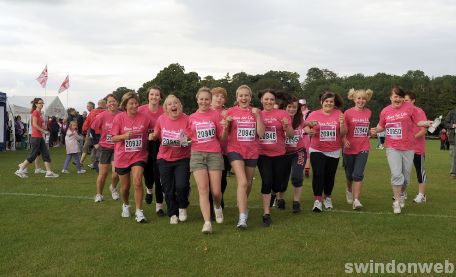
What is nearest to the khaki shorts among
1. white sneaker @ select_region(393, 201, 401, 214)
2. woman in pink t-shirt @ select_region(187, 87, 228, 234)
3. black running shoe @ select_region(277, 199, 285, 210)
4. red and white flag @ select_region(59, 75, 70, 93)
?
woman in pink t-shirt @ select_region(187, 87, 228, 234)

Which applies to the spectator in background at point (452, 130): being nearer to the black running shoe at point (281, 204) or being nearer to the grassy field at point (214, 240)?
the grassy field at point (214, 240)

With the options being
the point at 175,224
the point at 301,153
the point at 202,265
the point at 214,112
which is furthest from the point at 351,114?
the point at 202,265

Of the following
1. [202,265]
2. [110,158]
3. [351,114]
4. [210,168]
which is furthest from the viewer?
[110,158]

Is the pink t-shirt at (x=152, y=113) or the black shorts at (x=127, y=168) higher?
the pink t-shirt at (x=152, y=113)

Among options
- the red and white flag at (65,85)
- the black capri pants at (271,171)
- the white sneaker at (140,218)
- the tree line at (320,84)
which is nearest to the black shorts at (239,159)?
the black capri pants at (271,171)

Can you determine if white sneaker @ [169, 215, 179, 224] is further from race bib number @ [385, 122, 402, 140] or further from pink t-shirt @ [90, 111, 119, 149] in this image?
race bib number @ [385, 122, 402, 140]

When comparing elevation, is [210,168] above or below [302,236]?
above

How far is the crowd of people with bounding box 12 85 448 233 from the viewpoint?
6.69 metres

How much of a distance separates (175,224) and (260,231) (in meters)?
1.30

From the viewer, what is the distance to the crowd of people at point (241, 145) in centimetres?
669

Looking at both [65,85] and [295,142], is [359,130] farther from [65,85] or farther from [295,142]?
[65,85]

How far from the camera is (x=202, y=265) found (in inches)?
197

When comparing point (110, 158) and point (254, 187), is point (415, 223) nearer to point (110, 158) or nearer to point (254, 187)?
point (254, 187)

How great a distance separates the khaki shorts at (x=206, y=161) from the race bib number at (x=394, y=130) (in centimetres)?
302
